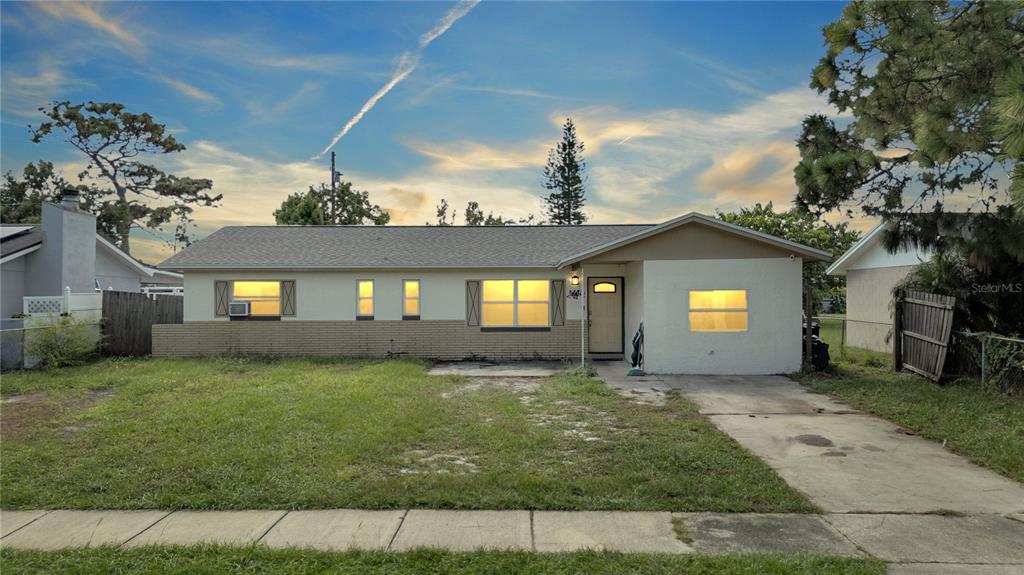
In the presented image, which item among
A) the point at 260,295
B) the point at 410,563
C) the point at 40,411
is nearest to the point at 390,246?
the point at 260,295

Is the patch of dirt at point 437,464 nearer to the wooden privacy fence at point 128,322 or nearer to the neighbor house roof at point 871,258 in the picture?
the wooden privacy fence at point 128,322

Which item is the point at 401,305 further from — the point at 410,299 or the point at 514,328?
the point at 514,328

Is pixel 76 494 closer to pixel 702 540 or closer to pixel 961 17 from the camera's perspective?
pixel 702 540

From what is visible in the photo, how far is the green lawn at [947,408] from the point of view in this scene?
6.14 meters

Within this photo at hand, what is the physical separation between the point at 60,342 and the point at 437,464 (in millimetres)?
12425

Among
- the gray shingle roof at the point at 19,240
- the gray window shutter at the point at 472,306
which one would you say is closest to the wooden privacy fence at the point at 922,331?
the gray window shutter at the point at 472,306

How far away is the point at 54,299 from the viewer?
13.1 meters

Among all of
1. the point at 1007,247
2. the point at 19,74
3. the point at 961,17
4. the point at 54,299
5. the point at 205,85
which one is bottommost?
the point at 54,299

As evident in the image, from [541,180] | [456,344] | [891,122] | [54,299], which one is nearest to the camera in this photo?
[891,122]

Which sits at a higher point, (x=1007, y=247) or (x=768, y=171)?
(x=768, y=171)

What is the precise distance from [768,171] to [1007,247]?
968 cm

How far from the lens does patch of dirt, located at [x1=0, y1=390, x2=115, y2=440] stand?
23.5 ft

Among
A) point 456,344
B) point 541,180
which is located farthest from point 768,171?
point 541,180

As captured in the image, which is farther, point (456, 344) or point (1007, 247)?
point (456, 344)
